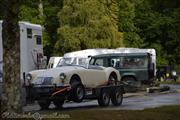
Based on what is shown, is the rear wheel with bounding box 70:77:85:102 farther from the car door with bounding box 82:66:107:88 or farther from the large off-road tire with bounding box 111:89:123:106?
the large off-road tire with bounding box 111:89:123:106

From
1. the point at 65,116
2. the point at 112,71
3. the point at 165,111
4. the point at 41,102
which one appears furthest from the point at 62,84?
the point at 65,116

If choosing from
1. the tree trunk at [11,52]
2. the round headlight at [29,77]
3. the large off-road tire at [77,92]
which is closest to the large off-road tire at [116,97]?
the large off-road tire at [77,92]

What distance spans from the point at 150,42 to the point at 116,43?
23.7m

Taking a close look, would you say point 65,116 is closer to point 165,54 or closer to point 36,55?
point 36,55

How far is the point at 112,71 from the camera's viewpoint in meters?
23.0

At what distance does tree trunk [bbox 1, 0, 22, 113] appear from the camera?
1167 cm

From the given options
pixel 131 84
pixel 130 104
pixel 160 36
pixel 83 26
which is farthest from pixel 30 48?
pixel 160 36

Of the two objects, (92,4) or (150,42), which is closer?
(92,4)

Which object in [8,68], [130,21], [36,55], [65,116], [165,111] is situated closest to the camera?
[8,68]

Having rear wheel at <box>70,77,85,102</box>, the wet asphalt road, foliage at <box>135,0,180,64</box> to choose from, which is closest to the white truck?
the wet asphalt road

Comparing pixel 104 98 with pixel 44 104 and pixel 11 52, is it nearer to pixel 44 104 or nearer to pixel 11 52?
pixel 44 104

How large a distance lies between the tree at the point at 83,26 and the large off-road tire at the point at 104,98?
32559 millimetres

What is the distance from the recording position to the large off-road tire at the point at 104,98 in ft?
70.5

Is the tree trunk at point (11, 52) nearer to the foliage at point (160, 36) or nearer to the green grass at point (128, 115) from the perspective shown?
the green grass at point (128, 115)
